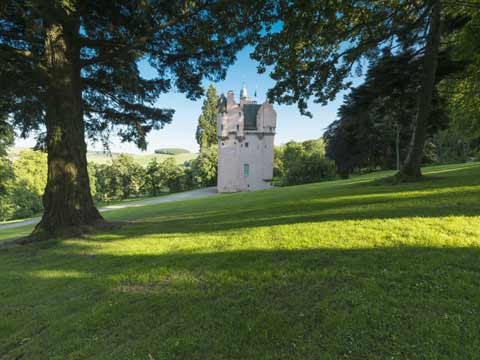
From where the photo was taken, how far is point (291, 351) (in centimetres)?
199

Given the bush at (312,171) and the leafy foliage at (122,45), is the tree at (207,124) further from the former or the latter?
the leafy foliage at (122,45)

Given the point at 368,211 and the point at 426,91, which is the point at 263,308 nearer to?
the point at 368,211

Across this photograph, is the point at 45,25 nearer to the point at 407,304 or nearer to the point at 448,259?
the point at 407,304

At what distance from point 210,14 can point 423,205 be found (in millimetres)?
8010

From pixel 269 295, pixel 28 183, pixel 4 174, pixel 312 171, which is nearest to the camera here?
pixel 269 295

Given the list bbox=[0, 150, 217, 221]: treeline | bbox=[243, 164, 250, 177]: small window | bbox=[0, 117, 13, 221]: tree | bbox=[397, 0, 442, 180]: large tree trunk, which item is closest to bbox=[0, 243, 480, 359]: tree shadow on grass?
bbox=[397, 0, 442, 180]: large tree trunk

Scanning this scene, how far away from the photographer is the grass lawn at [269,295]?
6.80 ft

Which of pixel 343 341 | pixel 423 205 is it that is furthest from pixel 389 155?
pixel 343 341

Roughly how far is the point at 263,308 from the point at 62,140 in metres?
8.08

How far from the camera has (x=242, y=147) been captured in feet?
112

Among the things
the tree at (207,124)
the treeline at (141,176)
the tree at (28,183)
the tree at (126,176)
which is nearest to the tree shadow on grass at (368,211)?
the treeline at (141,176)

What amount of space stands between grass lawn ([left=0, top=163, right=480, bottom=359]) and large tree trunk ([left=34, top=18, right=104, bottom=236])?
1961mm

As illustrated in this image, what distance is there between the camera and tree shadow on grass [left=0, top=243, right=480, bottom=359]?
6.66ft

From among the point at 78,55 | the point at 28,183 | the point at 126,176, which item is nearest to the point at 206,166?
the point at 126,176
